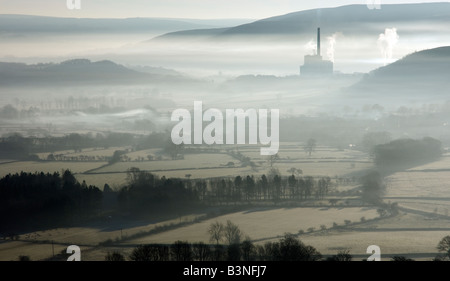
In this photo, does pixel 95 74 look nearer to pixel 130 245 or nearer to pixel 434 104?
pixel 434 104

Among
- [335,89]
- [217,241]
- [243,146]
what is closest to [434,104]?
[335,89]

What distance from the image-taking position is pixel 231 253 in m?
11.3

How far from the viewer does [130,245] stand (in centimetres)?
1317

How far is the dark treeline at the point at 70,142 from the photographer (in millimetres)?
26016

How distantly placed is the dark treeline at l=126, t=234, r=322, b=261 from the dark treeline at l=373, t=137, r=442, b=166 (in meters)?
12.7

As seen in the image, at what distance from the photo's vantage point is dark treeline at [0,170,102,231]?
50.6 ft

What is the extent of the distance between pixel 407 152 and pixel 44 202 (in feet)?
48.5

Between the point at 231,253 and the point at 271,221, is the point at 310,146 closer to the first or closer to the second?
the point at 271,221

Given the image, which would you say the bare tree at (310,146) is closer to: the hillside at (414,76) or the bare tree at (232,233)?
the bare tree at (232,233)

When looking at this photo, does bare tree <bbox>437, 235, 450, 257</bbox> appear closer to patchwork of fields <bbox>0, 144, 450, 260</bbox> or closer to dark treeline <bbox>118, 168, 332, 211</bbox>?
patchwork of fields <bbox>0, 144, 450, 260</bbox>

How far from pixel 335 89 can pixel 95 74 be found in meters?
25.1

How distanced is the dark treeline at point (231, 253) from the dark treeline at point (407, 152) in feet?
41.7

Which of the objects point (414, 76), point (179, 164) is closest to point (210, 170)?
point (179, 164)

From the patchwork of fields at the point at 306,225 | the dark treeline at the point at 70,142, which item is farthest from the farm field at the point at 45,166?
the dark treeline at the point at 70,142
